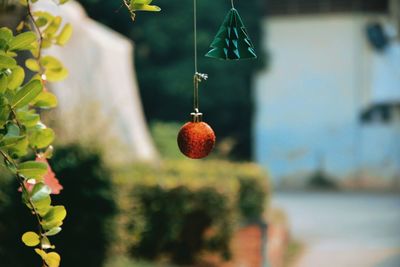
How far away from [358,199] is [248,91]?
4324mm

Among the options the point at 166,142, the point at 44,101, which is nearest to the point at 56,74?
the point at 44,101

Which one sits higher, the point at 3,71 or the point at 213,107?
the point at 3,71

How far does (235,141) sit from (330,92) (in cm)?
273

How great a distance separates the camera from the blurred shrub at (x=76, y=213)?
473cm

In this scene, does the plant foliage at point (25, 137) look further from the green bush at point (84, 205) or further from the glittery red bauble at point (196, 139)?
the green bush at point (84, 205)

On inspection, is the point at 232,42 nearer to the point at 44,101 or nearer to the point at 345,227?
the point at 44,101

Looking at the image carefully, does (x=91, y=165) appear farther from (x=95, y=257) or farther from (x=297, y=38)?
(x=297, y=38)

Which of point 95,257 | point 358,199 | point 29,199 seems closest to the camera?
point 29,199

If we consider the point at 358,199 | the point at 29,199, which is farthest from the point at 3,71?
the point at 358,199

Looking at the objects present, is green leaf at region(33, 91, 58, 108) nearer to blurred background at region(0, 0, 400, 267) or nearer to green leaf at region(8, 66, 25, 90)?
green leaf at region(8, 66, 25, 90)

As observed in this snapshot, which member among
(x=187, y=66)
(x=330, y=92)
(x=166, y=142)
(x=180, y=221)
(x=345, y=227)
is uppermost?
(x=180, y=221)

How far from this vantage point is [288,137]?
17500 mm

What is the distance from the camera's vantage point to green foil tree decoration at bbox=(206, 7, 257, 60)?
6.22ft

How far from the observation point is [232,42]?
191 cm
